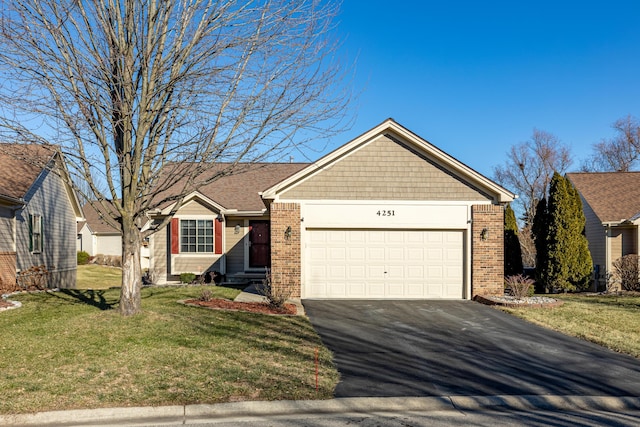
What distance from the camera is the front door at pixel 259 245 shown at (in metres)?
20.9

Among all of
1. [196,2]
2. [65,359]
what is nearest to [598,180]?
[196,2]

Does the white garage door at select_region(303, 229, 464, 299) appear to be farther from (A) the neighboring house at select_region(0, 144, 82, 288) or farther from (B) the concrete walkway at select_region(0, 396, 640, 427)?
(B) the concrete walkway at select_region(0, 396, 640, 427)

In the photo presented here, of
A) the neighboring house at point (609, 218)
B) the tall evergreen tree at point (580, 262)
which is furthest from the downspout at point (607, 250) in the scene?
the tall evergreen tree at point (580, 262)

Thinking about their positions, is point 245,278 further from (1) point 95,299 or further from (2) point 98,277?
(2) point 98,277

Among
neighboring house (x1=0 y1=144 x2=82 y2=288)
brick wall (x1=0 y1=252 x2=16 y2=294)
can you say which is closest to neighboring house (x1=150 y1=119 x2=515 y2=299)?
neighboring house (x1=0 y1=144 x2=82 y2=288)

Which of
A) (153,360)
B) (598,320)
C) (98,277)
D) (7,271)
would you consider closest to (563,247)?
(598,320)

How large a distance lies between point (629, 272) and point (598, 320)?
7.92m

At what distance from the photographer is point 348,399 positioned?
6250mm

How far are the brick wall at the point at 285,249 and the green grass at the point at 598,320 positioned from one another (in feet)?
19.4

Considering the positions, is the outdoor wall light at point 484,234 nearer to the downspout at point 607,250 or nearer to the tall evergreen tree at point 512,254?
the tall evergreen tree at point 512,254

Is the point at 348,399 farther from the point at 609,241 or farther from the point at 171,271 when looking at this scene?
the point at 609,241

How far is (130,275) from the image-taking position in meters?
9.63

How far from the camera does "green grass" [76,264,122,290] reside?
87.4 ft

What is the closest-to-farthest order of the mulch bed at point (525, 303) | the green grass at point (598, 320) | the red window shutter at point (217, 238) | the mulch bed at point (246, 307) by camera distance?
the green grass at point (598, 320)
the mulch bed at point (246, 307)
the mulch bed at point (525, 303)
the red window shutter at point (217, 238)
